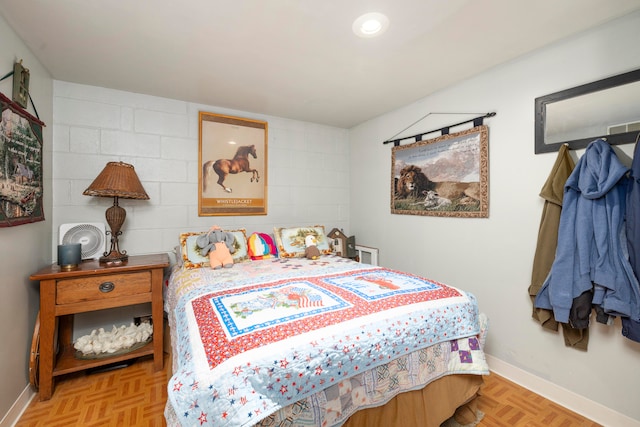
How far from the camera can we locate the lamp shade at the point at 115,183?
7.13 ft

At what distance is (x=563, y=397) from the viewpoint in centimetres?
188

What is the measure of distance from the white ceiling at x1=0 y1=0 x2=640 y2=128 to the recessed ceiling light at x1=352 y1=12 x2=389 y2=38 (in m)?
0.04

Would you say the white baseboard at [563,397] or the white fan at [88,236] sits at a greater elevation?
the white fan at [88,236]

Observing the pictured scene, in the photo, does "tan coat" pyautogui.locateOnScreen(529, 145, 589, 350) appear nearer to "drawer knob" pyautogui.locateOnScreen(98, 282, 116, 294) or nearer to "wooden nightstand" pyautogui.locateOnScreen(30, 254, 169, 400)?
"wooden nightstand" pyautogui.locateOnScreen(30, 254, 169, 400)

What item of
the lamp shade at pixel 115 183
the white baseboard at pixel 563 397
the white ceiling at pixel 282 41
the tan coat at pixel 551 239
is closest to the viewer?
the white ceiling at pixel 282 41

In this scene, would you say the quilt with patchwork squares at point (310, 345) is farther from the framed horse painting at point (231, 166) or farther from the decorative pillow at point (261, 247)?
the framed horse painting at point (231, 166)

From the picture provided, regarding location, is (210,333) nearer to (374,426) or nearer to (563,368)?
(374,426)

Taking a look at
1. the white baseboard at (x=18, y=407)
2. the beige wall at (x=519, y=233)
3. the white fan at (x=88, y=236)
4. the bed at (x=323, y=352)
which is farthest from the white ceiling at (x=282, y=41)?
the white baseboard at (x=18, y=407)

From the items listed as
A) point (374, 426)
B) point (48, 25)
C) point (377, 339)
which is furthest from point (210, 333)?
point (48, 25)

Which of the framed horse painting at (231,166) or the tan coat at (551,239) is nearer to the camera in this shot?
the tan coat at (551,239)

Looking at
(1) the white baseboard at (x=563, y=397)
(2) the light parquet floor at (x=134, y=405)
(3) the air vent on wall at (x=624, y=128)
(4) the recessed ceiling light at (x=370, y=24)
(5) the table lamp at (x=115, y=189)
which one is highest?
(4) the recessed ceiling light at (x=370, y=24)

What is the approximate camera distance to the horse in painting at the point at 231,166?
118 inches

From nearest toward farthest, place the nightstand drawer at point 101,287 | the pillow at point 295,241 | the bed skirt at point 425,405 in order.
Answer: the bed skirt at point 425,405 < the nightstand drawer at point 101,287 < the pillow at point 295,241

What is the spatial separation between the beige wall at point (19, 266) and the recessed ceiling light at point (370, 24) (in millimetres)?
2024
